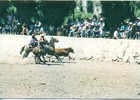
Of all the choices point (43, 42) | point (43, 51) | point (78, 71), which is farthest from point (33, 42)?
point (78, 71)

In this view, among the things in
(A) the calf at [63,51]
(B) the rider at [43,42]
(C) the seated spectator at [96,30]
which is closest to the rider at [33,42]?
(B) the rider at [43,42]

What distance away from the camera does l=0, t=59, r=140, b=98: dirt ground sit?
10.6m

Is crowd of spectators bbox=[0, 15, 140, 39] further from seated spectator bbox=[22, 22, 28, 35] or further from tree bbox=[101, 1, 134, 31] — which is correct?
tree bbox=[101, 1, 134, 31]

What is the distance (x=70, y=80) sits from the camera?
37.4 ft

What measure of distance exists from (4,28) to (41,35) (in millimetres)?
1059

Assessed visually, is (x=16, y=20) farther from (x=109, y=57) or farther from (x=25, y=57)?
(x=109, y=57)

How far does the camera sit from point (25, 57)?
43.0 feet

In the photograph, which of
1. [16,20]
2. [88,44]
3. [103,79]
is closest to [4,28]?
[16,20]

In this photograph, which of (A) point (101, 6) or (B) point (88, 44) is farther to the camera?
(B) point (88, 44)

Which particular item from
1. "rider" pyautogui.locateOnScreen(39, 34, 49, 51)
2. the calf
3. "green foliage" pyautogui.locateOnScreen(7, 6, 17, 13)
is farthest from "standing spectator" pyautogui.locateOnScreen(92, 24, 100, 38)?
"green foliage" pyautogui.locateOnScreen(7, 6, 17, 13)

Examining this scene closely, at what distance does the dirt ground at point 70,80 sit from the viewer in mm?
10577

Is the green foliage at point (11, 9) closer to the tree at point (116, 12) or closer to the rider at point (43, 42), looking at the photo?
the rider at point (43, 42)

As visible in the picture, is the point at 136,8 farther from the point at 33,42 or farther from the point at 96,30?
the point at 33,42

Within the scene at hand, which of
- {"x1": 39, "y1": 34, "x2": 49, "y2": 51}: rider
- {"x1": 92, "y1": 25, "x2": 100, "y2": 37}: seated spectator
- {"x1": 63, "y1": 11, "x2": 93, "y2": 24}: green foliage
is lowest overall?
{"x1": 39, "y1": 34, "x2": 49, "y2": 51}: rider
